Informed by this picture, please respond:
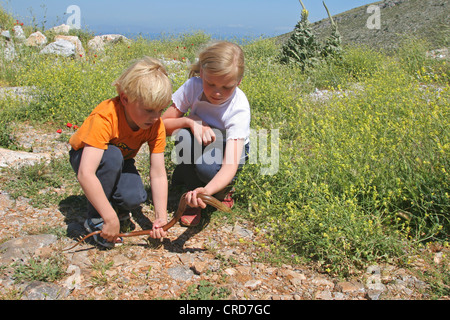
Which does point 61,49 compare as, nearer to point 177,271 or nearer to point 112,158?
point 112,158

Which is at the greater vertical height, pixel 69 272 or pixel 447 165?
pixel 447 165

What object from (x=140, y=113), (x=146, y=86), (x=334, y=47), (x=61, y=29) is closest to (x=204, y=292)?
(x=140, y=113)

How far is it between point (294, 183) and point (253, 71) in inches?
143

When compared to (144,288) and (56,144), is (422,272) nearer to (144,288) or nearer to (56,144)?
(144,288)

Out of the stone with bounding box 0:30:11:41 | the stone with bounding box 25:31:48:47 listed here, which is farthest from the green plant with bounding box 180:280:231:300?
the stone with bounding box 25:31:48:47

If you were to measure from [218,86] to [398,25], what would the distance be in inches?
335

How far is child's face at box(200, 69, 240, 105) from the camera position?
8.25 ft

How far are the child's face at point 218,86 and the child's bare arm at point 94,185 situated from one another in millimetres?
812

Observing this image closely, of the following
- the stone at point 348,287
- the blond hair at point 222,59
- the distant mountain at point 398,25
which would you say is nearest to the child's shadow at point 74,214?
the blond hair at point 222,59

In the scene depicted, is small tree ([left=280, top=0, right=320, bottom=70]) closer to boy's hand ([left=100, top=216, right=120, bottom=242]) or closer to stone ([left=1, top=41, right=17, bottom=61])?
stone ([left=1, top=41, right=17, bottom=61])

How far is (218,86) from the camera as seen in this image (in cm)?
256

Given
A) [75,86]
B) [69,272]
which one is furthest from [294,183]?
[75,86]

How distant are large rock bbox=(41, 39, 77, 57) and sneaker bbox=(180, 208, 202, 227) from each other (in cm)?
552

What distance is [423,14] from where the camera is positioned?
9.49 metres
